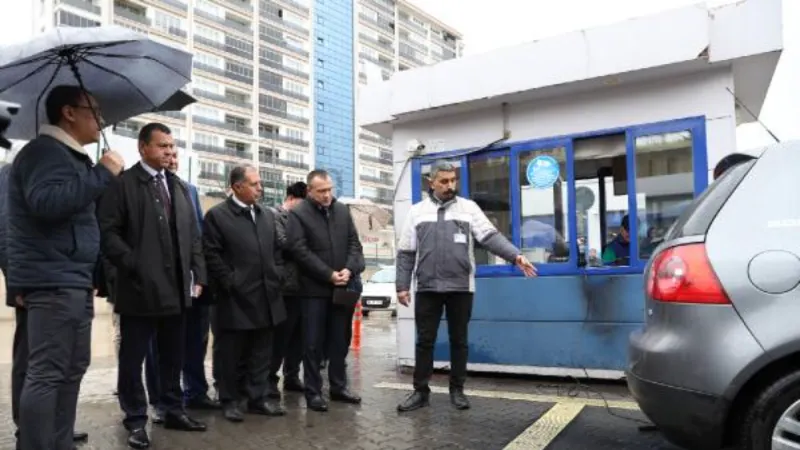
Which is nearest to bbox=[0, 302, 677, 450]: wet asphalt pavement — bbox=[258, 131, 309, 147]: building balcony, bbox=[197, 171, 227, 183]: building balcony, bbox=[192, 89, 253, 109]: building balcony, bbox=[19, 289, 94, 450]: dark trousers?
bbox=[19, 289, 94, 450]: dark trousers

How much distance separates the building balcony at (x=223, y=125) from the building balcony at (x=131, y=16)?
9609 millimetres

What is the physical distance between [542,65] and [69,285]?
4.55 m

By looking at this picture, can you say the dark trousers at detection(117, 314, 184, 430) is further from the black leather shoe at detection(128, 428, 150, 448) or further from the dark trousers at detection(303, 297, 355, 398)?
the dark trousers at detection(303, 297, 355, 398)

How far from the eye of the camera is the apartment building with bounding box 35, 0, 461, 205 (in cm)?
6359

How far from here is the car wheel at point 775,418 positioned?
2.74 m

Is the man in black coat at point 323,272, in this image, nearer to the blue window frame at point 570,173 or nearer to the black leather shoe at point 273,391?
the black leather shoe at point 273,391

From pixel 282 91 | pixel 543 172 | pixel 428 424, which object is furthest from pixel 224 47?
pixel 428 424

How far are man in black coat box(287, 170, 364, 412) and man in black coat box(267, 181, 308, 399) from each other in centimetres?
13

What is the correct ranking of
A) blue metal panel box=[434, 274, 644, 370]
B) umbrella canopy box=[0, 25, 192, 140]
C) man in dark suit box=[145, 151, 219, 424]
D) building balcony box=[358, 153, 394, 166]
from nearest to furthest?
1. umbrella canopy box=[0, 25, 192, 140]
2. man in dark suit box=[145, 151, 219, 424]
3. blue metal panel box=[434, 274, 644, 370]
4. building balcony box=[358, 153, 394, 166]

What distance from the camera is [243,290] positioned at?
502 cm

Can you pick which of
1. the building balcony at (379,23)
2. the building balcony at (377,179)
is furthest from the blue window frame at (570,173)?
the building balcony at (379,23)

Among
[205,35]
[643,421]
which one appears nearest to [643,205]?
[643,421]

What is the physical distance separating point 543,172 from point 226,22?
71.1 metres

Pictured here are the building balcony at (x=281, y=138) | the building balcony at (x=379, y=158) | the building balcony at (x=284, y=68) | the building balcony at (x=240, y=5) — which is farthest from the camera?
the building balcony at (x=379, y=158)
